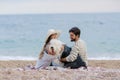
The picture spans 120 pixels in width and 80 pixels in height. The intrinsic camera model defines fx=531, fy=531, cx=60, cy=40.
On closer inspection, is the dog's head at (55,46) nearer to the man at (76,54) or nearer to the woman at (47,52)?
the woman at (47,52)

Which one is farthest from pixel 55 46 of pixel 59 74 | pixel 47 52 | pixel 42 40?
pixel 42 40

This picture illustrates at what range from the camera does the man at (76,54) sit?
8.60m

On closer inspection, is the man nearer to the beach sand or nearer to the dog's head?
the dog's head

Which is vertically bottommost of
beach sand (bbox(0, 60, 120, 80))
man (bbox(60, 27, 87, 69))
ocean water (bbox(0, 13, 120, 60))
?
beach sand (bbox(0, 60, 120, 80))

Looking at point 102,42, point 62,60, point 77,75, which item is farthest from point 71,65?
point 102,42

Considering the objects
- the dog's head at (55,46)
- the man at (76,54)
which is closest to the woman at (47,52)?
the dog's head at (55,46)

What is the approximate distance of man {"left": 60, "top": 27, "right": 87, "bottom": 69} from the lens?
28.2 ft

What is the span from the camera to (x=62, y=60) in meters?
8.66

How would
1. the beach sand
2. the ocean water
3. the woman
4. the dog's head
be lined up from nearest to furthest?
the beach sand < the dog's head < the woman < the ocean water

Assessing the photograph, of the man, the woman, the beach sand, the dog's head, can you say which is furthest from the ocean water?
the beach sand

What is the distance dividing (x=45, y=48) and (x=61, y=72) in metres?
0.75

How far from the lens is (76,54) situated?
28.2ft

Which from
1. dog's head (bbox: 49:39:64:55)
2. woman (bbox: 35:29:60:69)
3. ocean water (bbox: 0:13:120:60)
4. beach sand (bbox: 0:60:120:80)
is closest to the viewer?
beach sand (bbox: 0:60:120:80)

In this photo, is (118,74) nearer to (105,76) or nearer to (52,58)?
(105,76)
